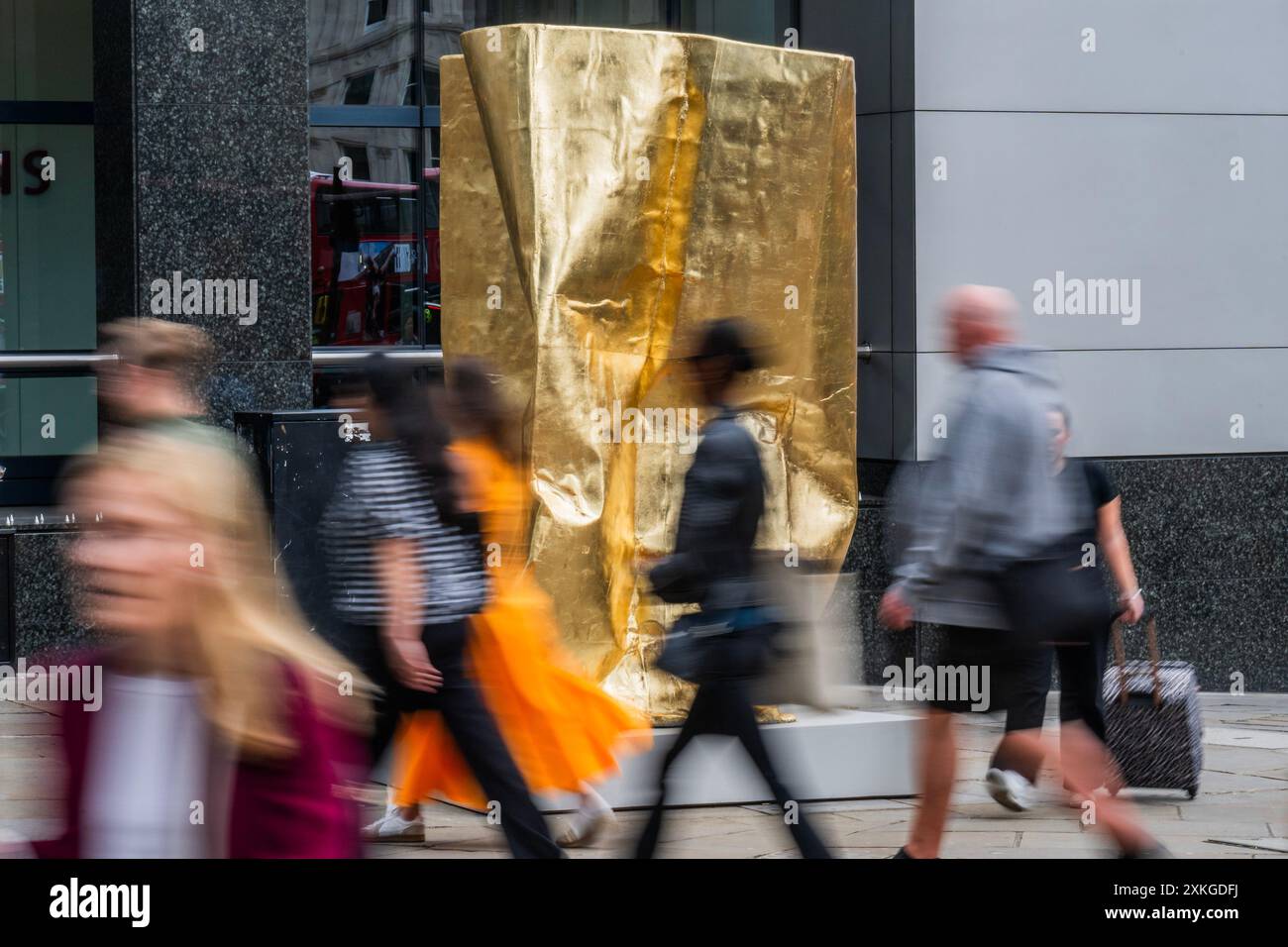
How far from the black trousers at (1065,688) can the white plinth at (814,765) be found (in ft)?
2.34

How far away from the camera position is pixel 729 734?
16.4 ft

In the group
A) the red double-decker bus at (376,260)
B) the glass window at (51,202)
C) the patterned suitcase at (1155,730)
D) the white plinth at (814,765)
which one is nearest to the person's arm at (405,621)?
the white plinth at (814,765)

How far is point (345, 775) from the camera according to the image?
3098 mm

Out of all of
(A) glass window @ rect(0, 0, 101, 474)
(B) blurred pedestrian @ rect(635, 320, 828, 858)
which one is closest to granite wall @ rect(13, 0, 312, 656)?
(A) glass window @ rect(0, 0, 101, 474)

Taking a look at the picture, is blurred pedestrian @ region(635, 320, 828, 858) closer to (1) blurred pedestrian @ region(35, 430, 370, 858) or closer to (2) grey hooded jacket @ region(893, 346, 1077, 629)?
(2) grey hooded jacket @ region(893, 346, 1077, 629)

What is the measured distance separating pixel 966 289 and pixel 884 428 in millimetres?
5052

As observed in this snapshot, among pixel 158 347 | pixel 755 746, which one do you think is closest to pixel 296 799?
pixel 158 347

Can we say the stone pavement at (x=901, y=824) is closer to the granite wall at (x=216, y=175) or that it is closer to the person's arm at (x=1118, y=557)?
the person's arm at (x=1118, y=557)

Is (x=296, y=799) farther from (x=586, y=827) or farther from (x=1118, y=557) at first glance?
(x=1118, y=557)

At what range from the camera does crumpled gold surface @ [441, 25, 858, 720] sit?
722 cm

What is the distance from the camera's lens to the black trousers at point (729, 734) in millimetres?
4931
